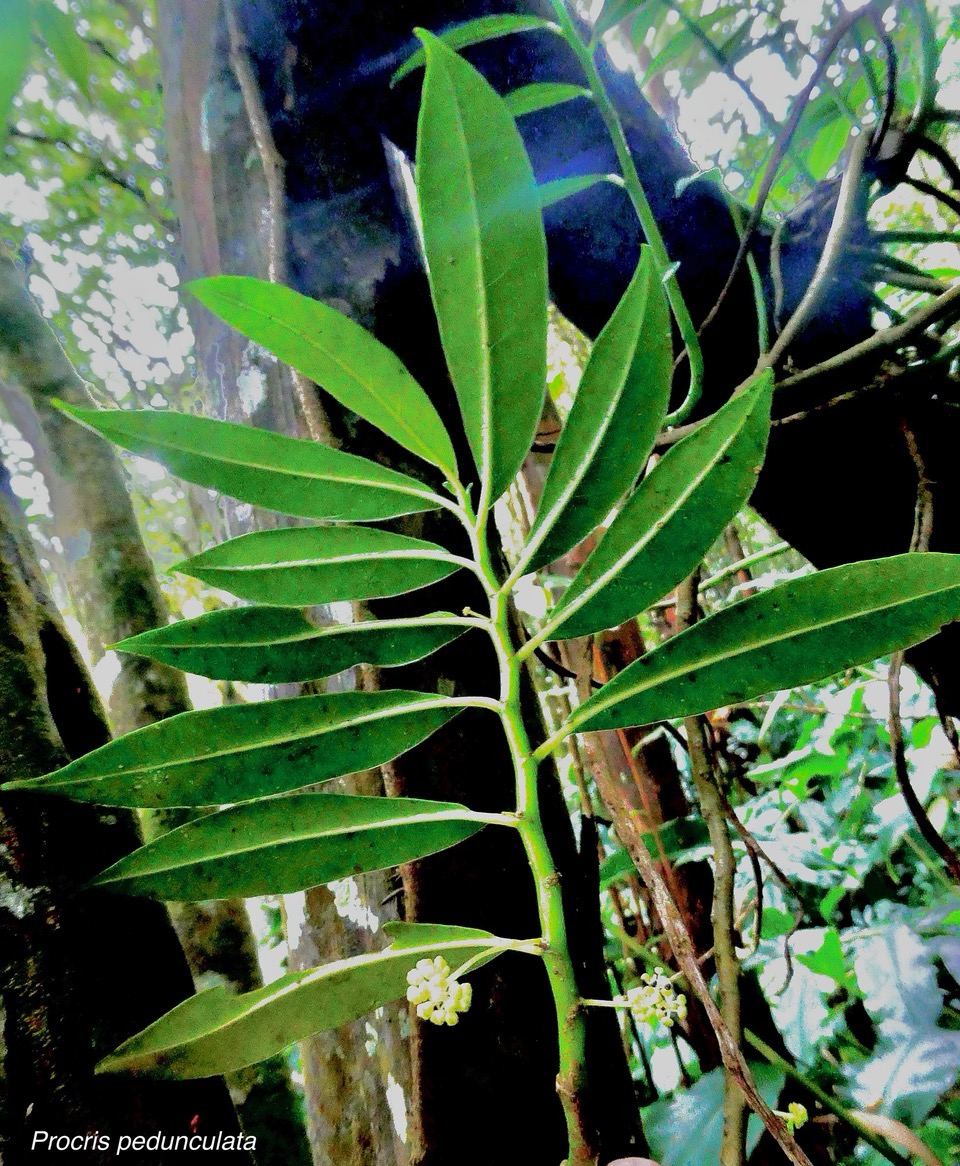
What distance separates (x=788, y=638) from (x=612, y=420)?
0.18m

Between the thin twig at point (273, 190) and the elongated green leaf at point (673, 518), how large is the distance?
39cm

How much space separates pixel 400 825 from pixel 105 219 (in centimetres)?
276

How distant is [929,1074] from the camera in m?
0.78

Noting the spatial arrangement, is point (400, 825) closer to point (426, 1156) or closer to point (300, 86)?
point (426, 1156)

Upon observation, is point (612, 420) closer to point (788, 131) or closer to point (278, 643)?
point (278, 643)

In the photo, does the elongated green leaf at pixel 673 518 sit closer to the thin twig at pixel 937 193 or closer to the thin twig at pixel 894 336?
the thin twig at pixel 894 336

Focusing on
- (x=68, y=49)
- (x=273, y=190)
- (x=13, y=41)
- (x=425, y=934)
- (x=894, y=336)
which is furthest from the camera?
(x=273, y=190)

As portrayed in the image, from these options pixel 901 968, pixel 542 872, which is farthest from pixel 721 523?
pixel 901 968

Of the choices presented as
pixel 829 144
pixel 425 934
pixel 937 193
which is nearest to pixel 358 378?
pixel 425 934

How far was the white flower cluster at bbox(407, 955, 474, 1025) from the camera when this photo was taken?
32cm

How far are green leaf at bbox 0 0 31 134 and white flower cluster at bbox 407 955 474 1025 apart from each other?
14.3 inches

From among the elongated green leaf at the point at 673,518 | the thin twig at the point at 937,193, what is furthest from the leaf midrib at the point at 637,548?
the thin twig at the point at 937,193

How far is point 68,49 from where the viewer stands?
0.91 feet

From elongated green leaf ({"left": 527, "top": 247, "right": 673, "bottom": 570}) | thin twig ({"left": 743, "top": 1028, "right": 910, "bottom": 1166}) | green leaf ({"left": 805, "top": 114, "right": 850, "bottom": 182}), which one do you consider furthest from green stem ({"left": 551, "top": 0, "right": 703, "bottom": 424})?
thin twig ({"left": 743, "top": 1028, "right": 910, "bottom": 1166})
